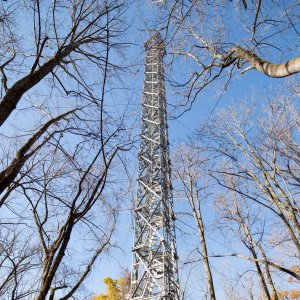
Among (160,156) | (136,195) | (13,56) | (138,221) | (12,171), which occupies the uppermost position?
(160,156)

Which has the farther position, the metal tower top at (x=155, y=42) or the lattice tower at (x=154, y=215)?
the lattice tower at (x=154, y=215)

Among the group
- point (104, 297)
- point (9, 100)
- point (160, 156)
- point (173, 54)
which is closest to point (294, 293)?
point (104, 297)

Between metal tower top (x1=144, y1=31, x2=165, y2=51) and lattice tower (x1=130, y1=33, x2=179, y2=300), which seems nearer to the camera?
metal tower top (x1=144, y1=31, x2=165, y2=51)

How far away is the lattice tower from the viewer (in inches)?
322

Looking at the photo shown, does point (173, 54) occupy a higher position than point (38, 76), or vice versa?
point (173, 54)

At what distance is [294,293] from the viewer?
21562mm

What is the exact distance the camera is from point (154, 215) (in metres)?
9.84

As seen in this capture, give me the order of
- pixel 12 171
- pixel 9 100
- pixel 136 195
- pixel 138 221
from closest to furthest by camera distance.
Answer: pixel 12 171, pixel 9 100, pixel 138 221, pixel 136 195

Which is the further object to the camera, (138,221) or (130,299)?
(138,221)

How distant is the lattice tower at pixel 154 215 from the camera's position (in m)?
8.17

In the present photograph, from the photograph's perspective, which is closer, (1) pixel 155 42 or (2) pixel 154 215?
(1) pixel 155 42

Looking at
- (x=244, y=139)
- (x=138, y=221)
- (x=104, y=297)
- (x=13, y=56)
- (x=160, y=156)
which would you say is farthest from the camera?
(x=104, y=297)

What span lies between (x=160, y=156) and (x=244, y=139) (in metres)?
6.21

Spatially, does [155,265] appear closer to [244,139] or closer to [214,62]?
[244,139]
